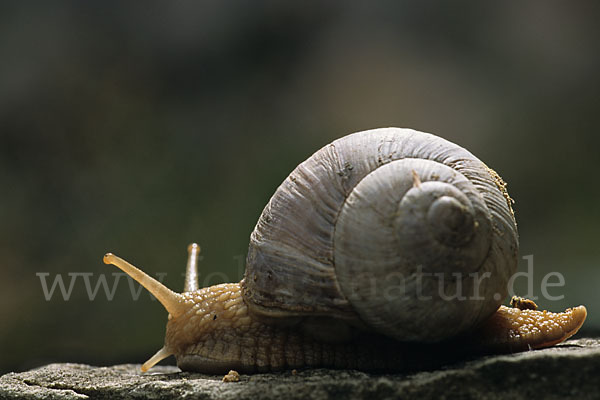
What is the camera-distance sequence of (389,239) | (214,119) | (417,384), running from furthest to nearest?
(214,119)
(389,239)
(417,384)

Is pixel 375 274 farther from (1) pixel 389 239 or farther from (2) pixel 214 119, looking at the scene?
(2) pixel 214 119

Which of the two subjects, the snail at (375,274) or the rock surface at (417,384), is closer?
the rock surface at (417,384)

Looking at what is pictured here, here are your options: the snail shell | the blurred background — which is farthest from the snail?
the blurred background

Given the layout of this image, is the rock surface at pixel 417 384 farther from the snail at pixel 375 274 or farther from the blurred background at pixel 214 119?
the blurred background at pixel 214 119

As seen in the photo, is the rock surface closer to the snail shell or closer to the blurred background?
the snail shell

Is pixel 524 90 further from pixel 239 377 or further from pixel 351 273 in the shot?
pixel 239 377

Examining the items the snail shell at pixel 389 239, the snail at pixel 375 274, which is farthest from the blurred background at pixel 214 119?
the snail shell at pixel 389 239

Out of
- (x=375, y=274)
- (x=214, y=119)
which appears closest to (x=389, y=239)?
(x=375, y=274)
